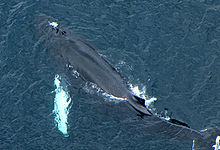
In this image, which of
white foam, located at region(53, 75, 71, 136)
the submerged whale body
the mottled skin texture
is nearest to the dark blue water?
white foam, located at region(53, 75, 71, 136)

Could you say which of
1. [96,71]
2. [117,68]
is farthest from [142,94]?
[96,71]

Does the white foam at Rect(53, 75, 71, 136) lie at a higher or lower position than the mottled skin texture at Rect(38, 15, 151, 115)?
lower

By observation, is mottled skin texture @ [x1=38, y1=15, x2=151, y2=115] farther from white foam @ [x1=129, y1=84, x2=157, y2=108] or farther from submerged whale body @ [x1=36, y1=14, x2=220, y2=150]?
white foam @ [x1=129, y1=84, x2=157, y2=108]

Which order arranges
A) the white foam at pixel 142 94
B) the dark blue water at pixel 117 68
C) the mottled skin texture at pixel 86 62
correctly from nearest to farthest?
the dark blue water at pixel 117 68 → the mottled skin texture at pixel 86 62 → the white foam at pixel 142 94

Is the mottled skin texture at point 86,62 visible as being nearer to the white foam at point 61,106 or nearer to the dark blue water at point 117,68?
the dark blue water at point 117,68

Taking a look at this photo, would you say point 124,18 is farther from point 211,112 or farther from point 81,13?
point 211,112

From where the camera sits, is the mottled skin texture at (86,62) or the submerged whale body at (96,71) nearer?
the submerged whale body at (96,71)

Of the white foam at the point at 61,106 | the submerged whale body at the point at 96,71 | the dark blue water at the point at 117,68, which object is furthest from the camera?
the white foam at the point at 61,106

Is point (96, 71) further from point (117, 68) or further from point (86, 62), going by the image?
point (117, 68)

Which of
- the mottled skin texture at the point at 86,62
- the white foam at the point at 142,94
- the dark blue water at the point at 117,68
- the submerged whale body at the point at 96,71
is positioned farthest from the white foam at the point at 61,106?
the white foam at the point at 142,94
